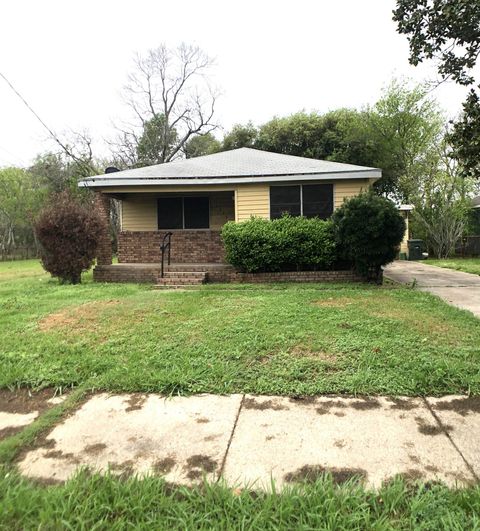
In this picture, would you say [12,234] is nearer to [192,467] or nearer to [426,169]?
[426,169]

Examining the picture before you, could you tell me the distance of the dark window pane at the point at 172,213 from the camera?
495 inches

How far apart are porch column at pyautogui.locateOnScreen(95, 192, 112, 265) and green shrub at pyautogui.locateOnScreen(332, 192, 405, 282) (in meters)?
6.03

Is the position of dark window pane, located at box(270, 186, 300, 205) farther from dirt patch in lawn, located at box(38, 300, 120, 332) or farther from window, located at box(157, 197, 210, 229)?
dirt patch in lawn, located at box(38, 300, 120, 332)

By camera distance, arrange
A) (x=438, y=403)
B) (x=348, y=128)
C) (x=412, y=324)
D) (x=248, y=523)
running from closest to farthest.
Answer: (x=248, y=523) < (x=438, y=403) < (x=412, y=324) < (x=348, y=128)

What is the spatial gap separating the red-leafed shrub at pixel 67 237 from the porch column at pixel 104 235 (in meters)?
0.24

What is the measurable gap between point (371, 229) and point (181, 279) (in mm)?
4479

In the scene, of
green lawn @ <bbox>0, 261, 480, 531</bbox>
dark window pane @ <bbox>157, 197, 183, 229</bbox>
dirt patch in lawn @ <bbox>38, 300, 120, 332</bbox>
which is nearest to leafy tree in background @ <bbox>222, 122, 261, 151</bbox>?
dark window pane @ <bbox>157, 197, 183, 229</bbox>

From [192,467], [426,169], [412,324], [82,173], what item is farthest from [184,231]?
[82,173]

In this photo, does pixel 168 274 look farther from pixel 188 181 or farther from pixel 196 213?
pixel 196 213

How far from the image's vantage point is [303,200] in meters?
10.9

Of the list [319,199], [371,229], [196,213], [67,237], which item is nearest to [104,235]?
[67,237]

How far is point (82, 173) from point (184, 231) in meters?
21.1

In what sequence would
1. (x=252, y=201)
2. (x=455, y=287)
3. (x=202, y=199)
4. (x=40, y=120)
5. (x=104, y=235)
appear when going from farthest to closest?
(x=40, y=120) < (x=202, y=199) < (x=252, y=201) < (x=104, y=235) < (x=455, y=287)

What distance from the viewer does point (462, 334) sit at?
4.49 m
